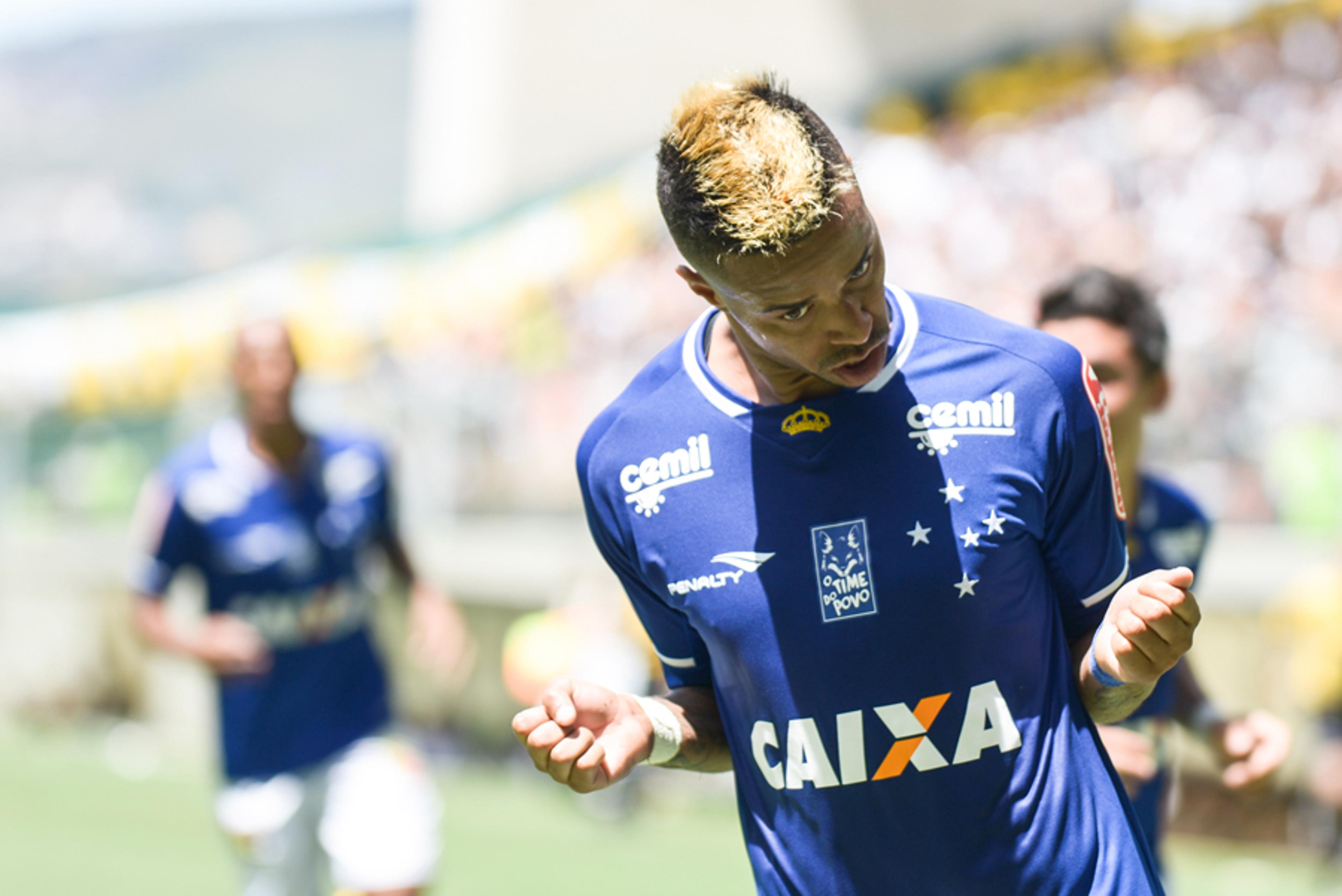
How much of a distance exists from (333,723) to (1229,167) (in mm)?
10824

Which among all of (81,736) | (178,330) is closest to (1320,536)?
(81,736)

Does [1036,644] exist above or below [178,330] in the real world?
below

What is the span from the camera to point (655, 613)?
2490mm

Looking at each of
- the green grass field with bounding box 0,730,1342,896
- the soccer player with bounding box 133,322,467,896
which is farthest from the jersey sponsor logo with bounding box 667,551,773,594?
the green grass field with bounding box 0,730,1342,896

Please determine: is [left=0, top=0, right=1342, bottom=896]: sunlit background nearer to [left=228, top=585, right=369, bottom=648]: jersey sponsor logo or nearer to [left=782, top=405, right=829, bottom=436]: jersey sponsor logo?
[left=782, top=405, right=829, bottom=436]: jersey sponsor logo

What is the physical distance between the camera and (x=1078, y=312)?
3.38 m

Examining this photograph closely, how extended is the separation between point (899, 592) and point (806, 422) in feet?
0.97

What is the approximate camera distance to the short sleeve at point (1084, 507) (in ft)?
7.14

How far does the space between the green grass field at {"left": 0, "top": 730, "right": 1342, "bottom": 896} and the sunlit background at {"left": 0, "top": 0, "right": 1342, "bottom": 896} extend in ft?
0.13

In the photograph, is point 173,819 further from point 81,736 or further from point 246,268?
point 246,268

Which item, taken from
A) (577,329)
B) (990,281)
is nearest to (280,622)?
(990,281)

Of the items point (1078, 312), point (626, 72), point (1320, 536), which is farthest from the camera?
point (626, 72)

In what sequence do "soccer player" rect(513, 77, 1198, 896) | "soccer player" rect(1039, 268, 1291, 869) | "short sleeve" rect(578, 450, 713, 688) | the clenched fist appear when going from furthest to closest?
1. "soccer player" rect(1039, 268, 1291, 869)
2. "short sleeve" rect(578, 450, 713, 688)
3. "soccer player" rect(513, 77, 1198, 896)
4. the clenched fist

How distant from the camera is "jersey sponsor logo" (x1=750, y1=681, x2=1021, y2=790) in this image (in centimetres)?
219
